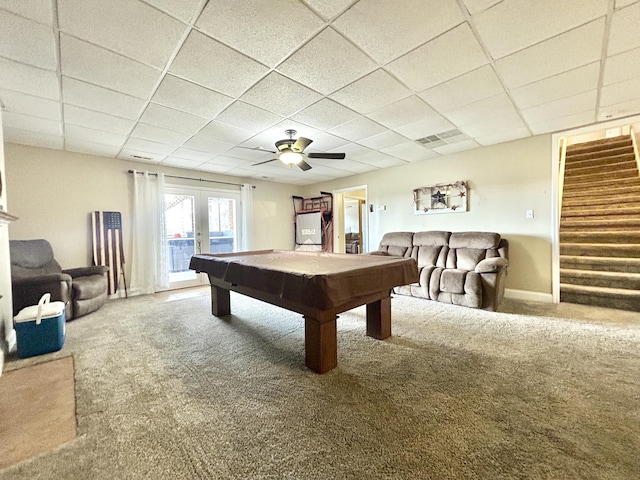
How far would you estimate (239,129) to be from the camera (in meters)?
3.37

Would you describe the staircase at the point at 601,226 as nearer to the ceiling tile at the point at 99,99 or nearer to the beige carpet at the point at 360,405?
the beige carpet at the point at 360,405

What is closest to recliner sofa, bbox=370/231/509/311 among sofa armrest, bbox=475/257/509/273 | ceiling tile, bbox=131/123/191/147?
sofa armrest, bbox=475/257/509/273

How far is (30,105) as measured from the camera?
2641mm

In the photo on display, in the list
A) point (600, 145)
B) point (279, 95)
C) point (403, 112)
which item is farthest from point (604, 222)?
point (279, 95)

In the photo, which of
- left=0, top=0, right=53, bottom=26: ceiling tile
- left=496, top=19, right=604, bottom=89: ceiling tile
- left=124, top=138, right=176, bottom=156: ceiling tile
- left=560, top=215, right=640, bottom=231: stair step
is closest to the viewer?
left=0, top=0, right=53, bottom=26: ceiling tile

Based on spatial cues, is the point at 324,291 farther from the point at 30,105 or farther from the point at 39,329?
the point at 30,105

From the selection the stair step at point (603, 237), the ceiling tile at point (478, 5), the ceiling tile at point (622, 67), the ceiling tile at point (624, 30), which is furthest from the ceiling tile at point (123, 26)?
the stair step at point (603, 237)

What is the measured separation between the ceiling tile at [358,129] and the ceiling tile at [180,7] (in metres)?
1.97

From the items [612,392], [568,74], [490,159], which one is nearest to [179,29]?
[568,74]

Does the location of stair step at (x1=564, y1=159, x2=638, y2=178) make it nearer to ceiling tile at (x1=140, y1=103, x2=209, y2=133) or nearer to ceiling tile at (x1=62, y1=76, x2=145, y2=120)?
ceiling tile at (x1=140, y1=103, x2=209, y2=133)

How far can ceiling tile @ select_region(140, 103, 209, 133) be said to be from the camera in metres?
2.82

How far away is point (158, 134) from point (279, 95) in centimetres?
195

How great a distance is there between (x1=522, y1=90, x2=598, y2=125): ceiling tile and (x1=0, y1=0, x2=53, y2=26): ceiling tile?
13.6 feet

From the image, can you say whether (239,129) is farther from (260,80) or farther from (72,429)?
(72,429)
